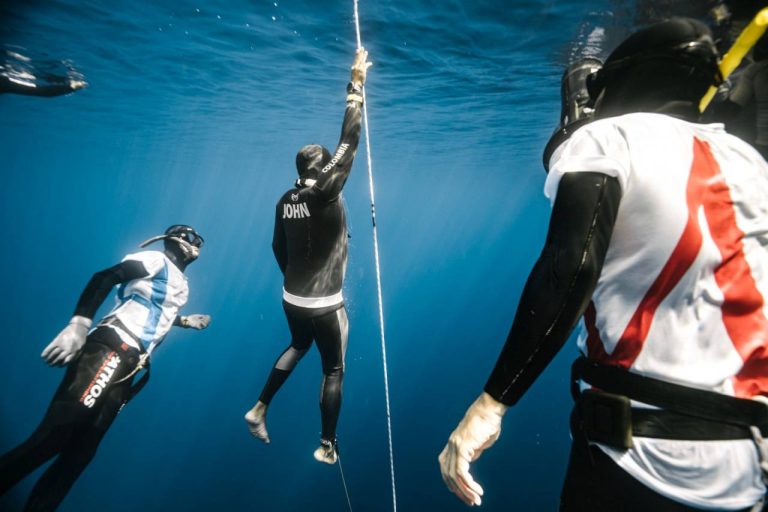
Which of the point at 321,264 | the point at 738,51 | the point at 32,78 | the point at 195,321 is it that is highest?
the point at 738,51

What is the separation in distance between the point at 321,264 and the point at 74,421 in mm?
2917

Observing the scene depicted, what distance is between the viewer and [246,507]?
9891mm

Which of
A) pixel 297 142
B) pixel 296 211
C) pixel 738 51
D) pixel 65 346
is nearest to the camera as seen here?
pixel 738 51

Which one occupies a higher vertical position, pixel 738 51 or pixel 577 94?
pixel 738 51

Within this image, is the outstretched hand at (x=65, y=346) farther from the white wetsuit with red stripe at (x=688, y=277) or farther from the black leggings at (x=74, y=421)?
the white wetsuit with red stripe at (x=688, y=277)

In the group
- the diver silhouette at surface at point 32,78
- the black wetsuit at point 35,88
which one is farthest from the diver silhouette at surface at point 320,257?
the black wetsuit at point 35,88

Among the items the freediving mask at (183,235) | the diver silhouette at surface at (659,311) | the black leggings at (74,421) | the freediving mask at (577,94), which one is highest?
the freediving mask at (577,94)

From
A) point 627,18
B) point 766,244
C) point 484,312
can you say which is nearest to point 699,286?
point 766,244

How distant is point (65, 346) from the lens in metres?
2.78

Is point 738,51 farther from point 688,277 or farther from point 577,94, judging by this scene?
point 688,277

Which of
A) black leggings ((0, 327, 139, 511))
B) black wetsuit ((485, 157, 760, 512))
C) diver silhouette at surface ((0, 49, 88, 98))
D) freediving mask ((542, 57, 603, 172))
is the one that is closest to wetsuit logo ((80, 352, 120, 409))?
black leggings ((0, 327, 139, 511))

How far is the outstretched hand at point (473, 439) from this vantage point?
1040 mm

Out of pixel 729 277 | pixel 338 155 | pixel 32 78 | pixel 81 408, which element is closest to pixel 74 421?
pixel 81 408

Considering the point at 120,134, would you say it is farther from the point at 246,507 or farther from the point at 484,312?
the point at 484,312
